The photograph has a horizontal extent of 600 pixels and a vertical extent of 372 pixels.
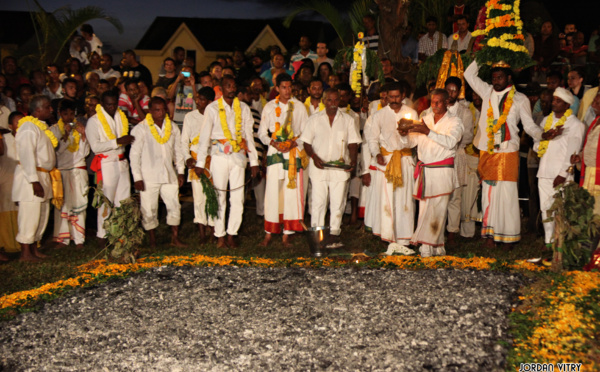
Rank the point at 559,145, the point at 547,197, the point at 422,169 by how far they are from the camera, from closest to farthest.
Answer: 1. the point at 422,169
2. the point at 559,145
3. the point at 547,197

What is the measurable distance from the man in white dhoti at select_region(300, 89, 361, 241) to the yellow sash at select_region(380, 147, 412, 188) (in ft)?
1.92

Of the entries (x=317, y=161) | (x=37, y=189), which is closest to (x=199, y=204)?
(x=317, y=161)

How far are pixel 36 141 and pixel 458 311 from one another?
6.64 meters

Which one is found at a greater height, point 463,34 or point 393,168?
point 463,34

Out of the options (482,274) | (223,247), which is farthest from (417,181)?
(223,247)

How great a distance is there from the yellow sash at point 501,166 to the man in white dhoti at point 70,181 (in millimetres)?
6303

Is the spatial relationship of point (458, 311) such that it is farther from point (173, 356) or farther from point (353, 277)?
point (173, 356)

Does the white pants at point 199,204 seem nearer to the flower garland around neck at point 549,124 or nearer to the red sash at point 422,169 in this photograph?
the red sash at point 422,169

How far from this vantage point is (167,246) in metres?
10.5

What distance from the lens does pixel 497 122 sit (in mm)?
9797

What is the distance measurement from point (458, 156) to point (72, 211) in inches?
246

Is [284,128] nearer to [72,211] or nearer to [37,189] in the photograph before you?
[72,211]

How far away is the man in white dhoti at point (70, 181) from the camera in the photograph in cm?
1062

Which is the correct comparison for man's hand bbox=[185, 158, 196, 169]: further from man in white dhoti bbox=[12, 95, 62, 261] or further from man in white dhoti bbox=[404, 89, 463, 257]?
man in white dhoti bbox=[404, 89, 463, 257]
